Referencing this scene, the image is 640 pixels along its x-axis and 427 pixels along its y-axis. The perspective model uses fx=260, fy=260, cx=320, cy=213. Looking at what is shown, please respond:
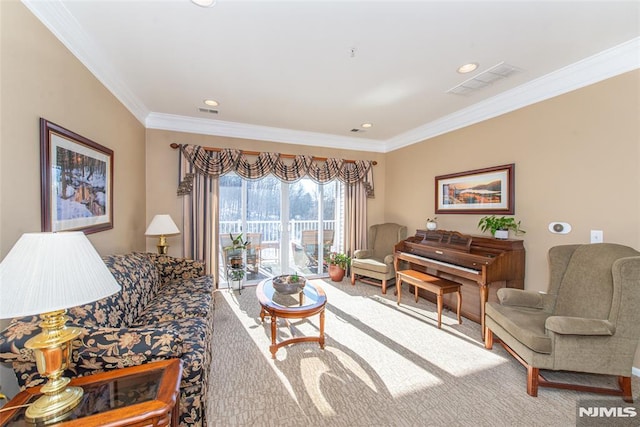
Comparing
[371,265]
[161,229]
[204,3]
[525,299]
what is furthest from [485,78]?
[161,229]

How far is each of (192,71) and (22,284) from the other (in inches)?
92.5

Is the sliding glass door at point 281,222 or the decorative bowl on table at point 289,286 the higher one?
the sliding glass door at point 281,222

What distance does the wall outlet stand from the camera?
237cm

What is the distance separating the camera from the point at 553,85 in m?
2.68

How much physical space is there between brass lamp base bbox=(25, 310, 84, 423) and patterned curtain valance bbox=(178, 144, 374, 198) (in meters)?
3.15

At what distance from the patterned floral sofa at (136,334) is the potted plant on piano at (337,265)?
2526mm

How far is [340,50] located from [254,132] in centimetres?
249

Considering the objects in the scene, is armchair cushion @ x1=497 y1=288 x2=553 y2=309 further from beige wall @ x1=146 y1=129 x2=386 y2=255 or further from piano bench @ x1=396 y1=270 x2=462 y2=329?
beige wall @ x1=146 y1=129 x2=386 y2=255

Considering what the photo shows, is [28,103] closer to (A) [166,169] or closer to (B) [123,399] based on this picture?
(B) [123,399]

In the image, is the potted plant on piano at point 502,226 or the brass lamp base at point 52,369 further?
the potted plant on piano at point 502,226

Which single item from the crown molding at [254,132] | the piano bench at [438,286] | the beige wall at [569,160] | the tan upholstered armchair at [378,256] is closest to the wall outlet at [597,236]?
the beige wall at [569,160]

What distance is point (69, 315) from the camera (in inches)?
59.3

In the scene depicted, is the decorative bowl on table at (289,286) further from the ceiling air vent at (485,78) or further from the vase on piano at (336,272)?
the ceiling air vent at (485,78)

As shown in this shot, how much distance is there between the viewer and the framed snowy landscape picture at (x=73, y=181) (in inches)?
68.3
